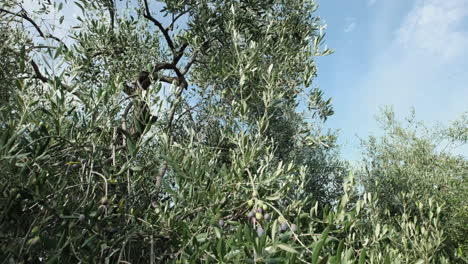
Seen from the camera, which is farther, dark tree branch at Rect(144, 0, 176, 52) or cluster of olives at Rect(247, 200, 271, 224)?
dark tree branch at Rect(144, 0, 176, 52)

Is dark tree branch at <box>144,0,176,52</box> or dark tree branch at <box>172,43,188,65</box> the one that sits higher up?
dark tree branch at <box>144,0,176,52</box>

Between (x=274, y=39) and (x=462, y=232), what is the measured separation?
34.0 ft

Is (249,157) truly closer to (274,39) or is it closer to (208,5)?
(274,39)

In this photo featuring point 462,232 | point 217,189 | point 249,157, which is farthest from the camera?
point 462,232

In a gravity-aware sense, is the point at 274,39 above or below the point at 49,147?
above

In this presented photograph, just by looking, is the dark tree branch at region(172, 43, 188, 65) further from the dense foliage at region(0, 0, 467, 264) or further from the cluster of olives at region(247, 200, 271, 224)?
the cluster of olives at region(247, 200, 271, 224)

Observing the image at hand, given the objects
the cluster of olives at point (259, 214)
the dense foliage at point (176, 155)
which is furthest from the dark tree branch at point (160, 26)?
the cluster of olives at point (259, 214)

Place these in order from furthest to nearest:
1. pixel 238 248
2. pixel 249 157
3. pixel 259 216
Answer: pixel 249 157
pixel 259 216
pixel 238 248

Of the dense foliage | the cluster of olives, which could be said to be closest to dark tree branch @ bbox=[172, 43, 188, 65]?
the dense foliage

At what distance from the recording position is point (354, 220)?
8.98 ft

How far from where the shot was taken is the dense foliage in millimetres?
2072

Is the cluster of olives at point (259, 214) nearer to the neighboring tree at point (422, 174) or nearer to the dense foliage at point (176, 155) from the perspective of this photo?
the dense foliage at point (176, 155)

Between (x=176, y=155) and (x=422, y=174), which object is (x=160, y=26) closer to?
(x=176, y=155)

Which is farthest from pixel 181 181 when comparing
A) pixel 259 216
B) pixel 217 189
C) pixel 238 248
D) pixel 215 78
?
pixel 215 78
